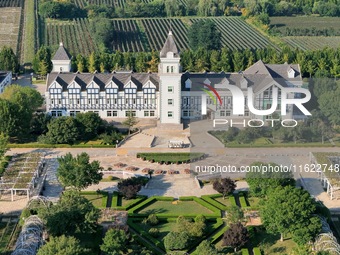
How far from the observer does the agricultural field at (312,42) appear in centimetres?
10956

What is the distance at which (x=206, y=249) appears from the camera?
42250 millimetres

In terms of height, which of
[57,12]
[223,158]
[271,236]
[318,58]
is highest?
[57,12]

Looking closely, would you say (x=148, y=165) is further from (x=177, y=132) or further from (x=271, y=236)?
(x=271, y=236)

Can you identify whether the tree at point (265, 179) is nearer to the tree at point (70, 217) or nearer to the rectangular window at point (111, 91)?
the tree at point (70, 217)

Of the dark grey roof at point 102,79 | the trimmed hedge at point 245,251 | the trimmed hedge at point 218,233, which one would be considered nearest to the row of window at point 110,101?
the dark grey roof at point 102,79

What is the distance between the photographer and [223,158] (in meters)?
62.2

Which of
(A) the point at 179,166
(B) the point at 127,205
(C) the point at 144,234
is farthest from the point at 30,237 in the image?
(A) the point at 179,166

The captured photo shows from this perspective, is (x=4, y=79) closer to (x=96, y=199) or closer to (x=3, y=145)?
(x=3, y=145)

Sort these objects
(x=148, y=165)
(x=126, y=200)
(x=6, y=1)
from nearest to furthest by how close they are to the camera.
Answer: (x=126, y=200), (x=148, y=165), (x=6, y=1)

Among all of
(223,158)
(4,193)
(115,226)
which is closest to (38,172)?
(4,193)

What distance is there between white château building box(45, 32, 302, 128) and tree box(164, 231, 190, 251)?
2682 centimetres

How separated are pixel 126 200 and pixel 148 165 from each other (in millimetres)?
8048

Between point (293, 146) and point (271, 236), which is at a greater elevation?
point (293, 146)

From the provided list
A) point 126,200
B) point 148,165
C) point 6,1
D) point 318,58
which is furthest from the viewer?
point 6,1
